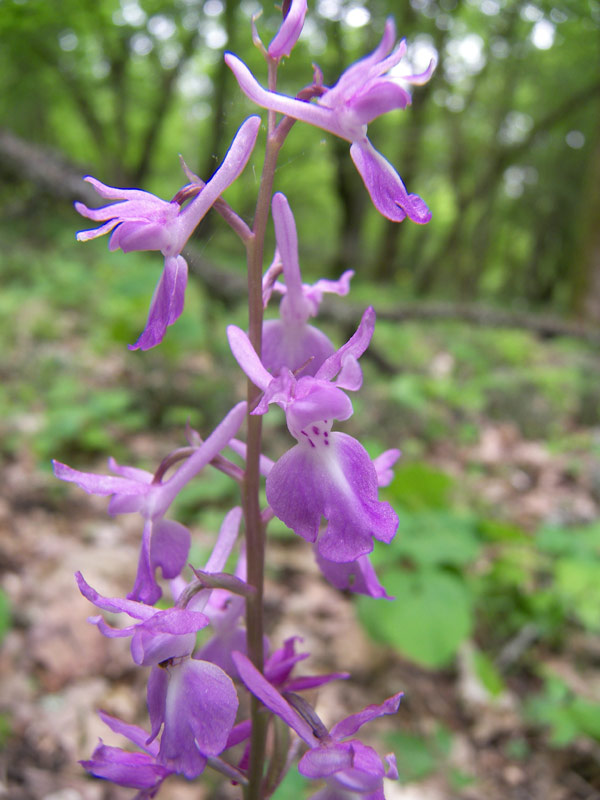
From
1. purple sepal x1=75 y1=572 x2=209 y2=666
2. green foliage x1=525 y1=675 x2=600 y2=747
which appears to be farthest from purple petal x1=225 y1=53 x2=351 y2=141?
green foliage x1=525 y1=675 x2=600 y2=747

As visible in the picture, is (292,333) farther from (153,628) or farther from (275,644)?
(275,644)

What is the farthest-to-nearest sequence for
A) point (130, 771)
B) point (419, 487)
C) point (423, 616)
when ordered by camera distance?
point (419, 487) → point (423, 616) → point (130, 771)

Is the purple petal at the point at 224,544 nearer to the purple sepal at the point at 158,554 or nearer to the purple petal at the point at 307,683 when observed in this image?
the purple sepal at the point at 158,554

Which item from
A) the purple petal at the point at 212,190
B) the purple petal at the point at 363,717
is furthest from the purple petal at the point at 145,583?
the purple petal at the point at 212,190

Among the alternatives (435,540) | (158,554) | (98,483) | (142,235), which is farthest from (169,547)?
(435,540)

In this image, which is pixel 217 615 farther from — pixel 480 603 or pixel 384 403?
pixel 384 403

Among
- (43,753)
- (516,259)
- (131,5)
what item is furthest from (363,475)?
(516,259)

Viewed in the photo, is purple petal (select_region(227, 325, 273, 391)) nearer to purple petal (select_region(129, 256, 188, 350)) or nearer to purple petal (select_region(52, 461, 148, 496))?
purple petal (select_region(129, 256, 188, 350))
